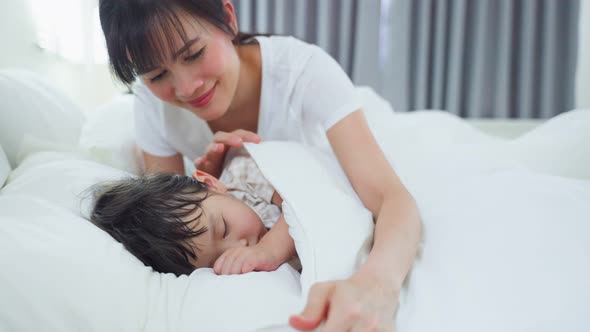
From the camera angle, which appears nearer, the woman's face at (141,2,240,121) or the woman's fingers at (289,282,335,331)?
the woman's fingers at (289,282,335,331)

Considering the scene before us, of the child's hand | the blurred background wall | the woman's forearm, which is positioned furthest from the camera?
the blurred background wall

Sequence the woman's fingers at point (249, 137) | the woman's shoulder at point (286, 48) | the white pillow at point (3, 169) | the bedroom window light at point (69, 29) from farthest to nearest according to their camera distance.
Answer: the bedroom window light at point (69, 29), the woman's shoulder at point (286, 48), the woman's fingers at point (249, 137), the white pillow at point (3, 169)

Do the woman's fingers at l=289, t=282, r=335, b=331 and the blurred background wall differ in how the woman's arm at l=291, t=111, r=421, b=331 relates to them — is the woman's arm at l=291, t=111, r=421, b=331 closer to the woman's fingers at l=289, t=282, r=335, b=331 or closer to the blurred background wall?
the woman's fingers at l=289, t=282, r=335, b=331

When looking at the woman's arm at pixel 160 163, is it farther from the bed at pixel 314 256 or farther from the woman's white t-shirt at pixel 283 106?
the bed at pixel 314 256

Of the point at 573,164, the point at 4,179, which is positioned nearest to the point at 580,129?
the point at 573,164

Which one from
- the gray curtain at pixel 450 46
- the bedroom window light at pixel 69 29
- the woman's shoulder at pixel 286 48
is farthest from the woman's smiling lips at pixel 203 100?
the gray curtain at pixel 450 46

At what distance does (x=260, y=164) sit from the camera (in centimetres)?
90

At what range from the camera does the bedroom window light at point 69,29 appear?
1632mm

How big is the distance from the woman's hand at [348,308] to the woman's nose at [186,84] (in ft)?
1.86

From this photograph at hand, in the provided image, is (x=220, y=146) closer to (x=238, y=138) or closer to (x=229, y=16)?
(x=238, y=138)

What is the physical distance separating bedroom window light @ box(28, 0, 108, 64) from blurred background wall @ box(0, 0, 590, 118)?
0.15 m

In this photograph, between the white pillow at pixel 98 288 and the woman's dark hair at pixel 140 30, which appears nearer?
the white pillow at pixel 98 288

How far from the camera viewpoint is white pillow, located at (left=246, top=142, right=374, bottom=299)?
2.22 feet

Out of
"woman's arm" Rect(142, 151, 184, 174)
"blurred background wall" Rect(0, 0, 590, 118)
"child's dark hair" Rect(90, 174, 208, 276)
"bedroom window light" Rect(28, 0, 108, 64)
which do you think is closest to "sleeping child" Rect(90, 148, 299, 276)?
"child's dark hair" Rect(90, 174, 208, 276)
